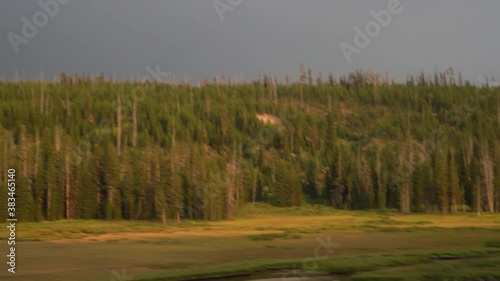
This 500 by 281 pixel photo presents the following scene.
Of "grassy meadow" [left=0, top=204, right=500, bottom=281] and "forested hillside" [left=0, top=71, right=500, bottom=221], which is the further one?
"forested hillside" [left=0, top=71, right=500, bottom=221]

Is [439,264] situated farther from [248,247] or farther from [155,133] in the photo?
[155,133]

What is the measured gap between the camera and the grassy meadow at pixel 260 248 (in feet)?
82.6

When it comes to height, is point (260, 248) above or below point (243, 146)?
below

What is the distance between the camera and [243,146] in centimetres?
9250

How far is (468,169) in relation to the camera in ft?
232

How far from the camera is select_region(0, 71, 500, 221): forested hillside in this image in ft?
201

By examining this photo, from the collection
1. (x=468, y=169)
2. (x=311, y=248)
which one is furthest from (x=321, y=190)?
(x=311, y=248)

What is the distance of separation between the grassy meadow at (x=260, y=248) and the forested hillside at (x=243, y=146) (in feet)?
15.4

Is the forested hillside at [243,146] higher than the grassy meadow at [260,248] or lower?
higher

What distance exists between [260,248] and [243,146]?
57675 millimetres

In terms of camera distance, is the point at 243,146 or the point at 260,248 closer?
the point at 260,248

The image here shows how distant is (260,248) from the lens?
35.0 m

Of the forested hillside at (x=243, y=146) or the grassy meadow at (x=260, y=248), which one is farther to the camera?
the forested hillside at (x=243, y=146)

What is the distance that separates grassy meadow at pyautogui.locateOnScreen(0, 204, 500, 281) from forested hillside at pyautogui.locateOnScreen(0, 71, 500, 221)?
4.69 metres
